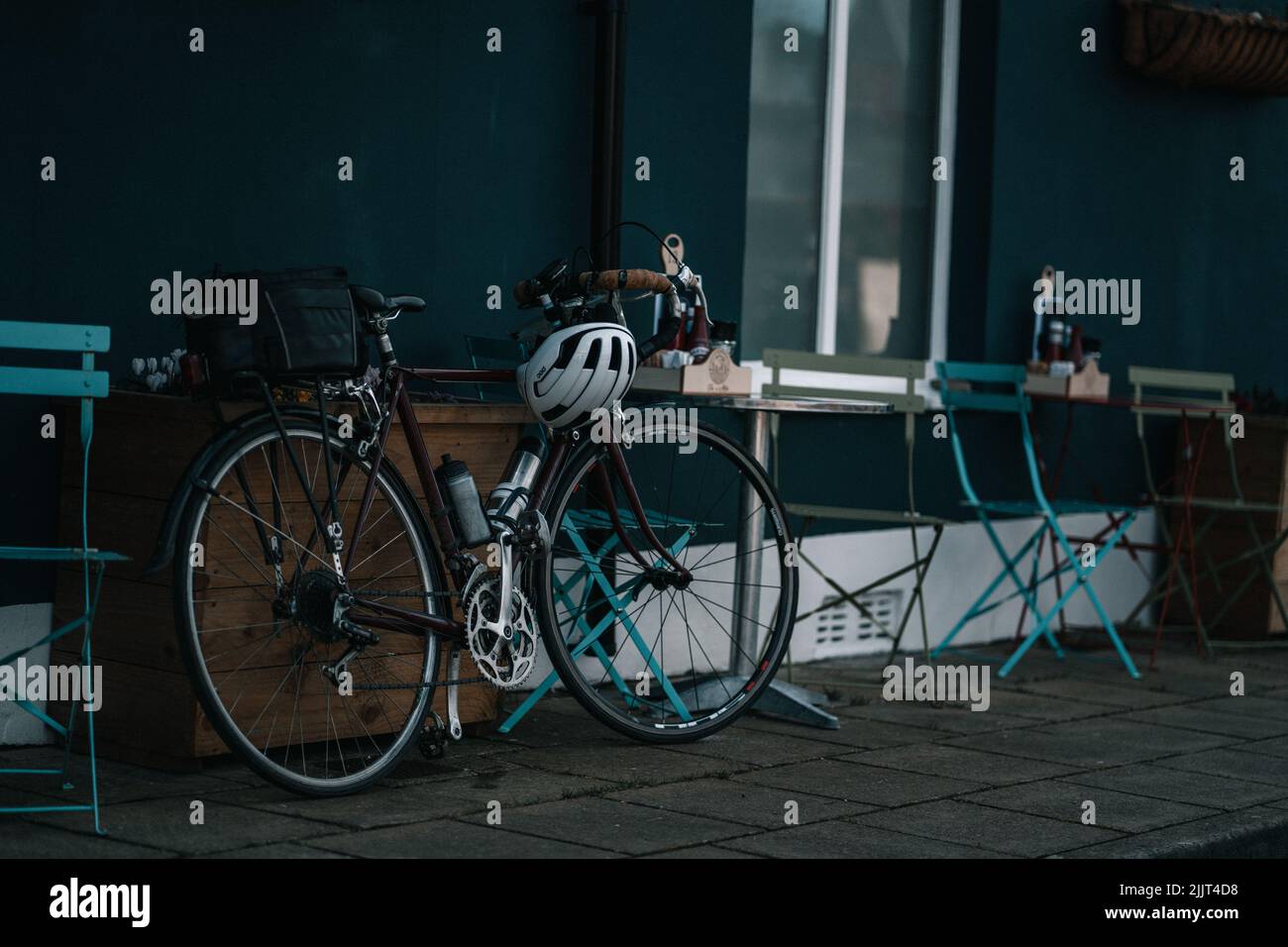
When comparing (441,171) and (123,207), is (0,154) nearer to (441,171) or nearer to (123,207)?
(123,207)

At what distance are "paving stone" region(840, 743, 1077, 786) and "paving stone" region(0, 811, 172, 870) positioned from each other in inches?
85.3

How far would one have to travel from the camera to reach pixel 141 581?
4.70 meters

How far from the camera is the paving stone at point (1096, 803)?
464 centimetres

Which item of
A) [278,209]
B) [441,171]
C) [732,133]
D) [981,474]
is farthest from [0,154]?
[981,474]


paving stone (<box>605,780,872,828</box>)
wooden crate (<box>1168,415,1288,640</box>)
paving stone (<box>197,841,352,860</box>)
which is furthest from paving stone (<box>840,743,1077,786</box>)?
wooden crate (<box>1168,415,1288,640</box>)

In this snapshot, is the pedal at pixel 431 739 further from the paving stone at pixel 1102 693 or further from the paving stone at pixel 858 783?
the paving stone at pixel 1102 693

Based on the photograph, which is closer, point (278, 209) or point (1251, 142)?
point (278, 209)

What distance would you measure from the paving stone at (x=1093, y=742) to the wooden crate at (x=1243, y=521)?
2.36m

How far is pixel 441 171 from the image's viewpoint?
5820 millimetres

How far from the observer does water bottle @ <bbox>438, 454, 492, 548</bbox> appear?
4.70m

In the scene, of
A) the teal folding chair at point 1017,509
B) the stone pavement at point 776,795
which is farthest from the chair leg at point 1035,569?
the stone pavement at point 776,795

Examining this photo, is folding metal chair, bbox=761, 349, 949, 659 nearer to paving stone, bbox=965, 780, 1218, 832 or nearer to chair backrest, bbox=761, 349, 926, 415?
chair backrest, bbox=761, 349, 926, 415
